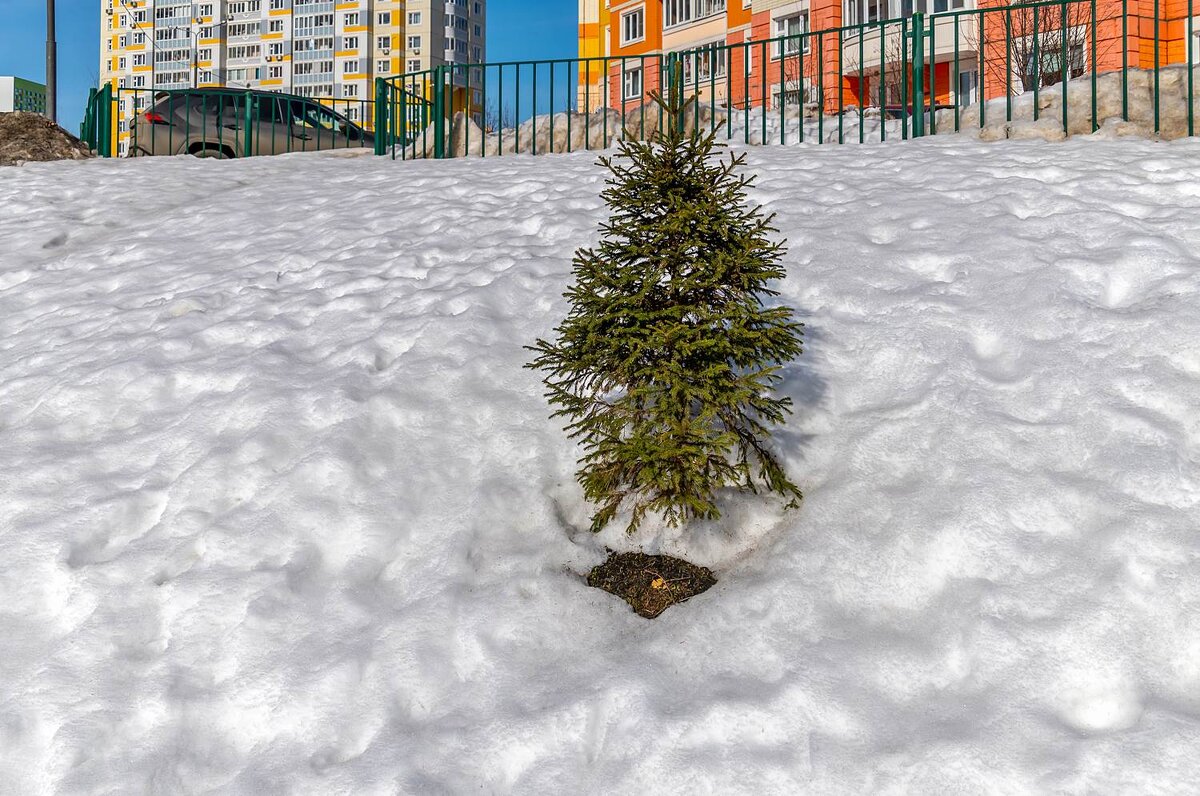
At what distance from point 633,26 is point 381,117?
31.5 meters

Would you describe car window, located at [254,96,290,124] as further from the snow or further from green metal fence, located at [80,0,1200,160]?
the snow

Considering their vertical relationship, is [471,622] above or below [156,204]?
below

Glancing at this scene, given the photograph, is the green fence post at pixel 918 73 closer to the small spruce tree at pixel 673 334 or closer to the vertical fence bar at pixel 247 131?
the small spruce tree at pixel 673 334

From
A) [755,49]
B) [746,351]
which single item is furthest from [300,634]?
[755,49]

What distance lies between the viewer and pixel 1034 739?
7.18 ft

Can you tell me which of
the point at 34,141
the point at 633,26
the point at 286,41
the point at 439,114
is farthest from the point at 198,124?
the point at 286,41

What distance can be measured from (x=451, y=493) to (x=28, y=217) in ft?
22.1

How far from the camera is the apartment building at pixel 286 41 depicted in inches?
3521

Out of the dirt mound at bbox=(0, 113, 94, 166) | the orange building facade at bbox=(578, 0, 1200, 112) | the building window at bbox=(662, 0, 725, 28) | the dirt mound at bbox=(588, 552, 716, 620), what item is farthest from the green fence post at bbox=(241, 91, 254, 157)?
the building window at bbox=(662, 0, 725, 28)

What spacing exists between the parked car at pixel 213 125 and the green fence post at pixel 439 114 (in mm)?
3190

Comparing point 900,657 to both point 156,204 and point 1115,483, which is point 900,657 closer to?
point 1115,483

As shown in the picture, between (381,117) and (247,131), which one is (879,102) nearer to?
(381,117)

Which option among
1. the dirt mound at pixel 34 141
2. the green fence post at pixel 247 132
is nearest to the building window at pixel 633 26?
the green fence post at pixel 247 132

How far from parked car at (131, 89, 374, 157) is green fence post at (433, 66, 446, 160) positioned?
10.5 feet
